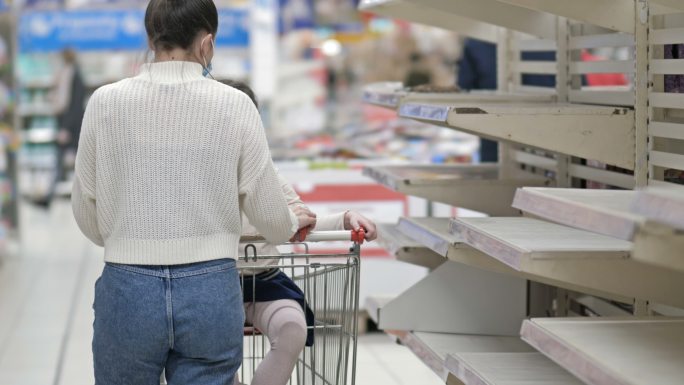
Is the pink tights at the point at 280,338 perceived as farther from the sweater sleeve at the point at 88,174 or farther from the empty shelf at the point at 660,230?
the empty shelf at the point at 660,230

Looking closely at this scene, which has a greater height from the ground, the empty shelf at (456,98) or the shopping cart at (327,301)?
the empty shelf at (456,98)

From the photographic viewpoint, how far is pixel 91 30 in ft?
41.8

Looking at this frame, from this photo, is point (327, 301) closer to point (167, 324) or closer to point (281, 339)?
point (281, 339)

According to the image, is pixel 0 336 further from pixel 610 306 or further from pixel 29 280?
pixel 610 306

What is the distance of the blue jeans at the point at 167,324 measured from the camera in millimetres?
2568

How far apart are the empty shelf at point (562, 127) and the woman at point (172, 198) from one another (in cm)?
81

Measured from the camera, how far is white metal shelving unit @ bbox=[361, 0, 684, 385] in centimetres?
224

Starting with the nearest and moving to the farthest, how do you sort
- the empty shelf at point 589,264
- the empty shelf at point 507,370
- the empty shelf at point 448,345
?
the empty shelf at point 589,264 < the empty shelf at point 507,370 < the empty shelf at point 448,345

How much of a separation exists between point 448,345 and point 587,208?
1612mm

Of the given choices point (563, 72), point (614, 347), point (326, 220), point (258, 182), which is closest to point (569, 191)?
point (614, 347)

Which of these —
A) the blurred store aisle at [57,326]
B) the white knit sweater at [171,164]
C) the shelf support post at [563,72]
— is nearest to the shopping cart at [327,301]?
the white knit sweater at [171,164]

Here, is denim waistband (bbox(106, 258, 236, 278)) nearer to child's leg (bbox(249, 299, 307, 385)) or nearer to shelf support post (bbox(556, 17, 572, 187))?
child's leg (bbox(249, 299, 307, 385))

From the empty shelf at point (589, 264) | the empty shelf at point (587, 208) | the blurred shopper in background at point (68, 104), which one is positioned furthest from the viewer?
the blurred shopper in background at point (68, 104)

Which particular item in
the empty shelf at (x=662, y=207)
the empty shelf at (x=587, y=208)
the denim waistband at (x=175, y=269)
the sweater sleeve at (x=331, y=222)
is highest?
the empty shelf at (x=662, y=207)
